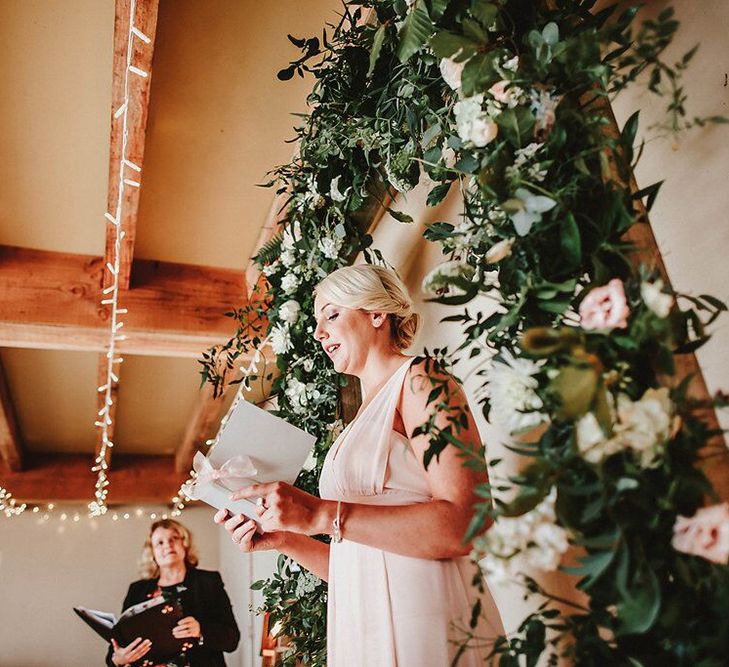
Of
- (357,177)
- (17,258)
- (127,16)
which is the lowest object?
(357,177)

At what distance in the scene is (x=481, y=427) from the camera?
1796mm

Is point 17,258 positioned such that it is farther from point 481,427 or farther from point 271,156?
point 481,427

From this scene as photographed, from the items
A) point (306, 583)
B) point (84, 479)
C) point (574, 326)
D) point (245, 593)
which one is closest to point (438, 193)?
point (574, 326)

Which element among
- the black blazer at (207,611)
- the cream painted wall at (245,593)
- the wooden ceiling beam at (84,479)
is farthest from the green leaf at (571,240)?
the wooden ceiling beam at (84,479)

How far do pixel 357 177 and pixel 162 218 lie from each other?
5.09 ft

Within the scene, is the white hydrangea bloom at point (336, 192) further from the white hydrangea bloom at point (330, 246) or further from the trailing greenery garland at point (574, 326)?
the trailing greenery garland at point (574, 326)

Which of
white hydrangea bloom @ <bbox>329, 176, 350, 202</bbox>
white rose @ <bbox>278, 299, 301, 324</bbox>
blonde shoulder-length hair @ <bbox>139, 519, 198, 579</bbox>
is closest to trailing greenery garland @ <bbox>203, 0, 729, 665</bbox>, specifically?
white hydrangea bloom @ <bbox>329, 176, 350, 202</bbox>

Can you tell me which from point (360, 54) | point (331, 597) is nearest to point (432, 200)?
point (360, 54)

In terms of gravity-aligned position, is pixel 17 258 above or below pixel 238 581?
above

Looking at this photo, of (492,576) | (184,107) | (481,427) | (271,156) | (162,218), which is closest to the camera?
(492,576)

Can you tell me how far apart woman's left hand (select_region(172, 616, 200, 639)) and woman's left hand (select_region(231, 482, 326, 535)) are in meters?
2.99

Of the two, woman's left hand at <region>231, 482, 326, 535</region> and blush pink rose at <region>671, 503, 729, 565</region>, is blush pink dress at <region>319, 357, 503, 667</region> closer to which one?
woman's left hand at <region>231, 482, 326, 535</region>

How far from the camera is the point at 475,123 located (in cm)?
98

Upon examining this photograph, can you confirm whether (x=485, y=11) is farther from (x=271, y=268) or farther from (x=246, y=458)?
(x=271, y=268)
